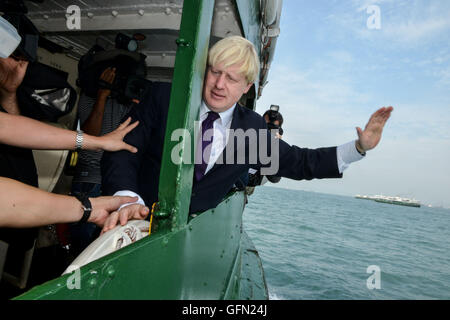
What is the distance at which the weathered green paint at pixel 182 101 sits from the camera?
1028 millimetres

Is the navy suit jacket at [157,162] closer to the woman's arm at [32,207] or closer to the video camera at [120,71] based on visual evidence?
the woman's arm at [32,207]

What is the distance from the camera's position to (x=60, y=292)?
0.58m

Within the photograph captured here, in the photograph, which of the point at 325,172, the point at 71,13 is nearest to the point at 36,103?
the point at 71,13

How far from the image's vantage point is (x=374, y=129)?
1936 millimetres

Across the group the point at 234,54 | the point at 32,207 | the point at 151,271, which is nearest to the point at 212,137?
the point at 234,54

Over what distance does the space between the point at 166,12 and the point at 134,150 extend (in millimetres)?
1788

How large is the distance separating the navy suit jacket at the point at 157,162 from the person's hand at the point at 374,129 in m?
0.28

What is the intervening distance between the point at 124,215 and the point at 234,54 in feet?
4.08

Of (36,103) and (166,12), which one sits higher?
(166,12)

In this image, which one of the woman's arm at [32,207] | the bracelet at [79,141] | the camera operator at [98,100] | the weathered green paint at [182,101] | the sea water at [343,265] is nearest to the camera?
the woman's arm at [32,207]

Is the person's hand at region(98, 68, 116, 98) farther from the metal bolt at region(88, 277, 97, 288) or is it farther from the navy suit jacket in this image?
the metal bolt at region(88, 277, 97, 288)

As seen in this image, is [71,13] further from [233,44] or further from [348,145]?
[348,145]

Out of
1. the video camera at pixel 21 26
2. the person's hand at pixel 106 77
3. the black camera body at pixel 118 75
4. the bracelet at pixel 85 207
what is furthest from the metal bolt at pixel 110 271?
the person's hand at pixel 106 77
